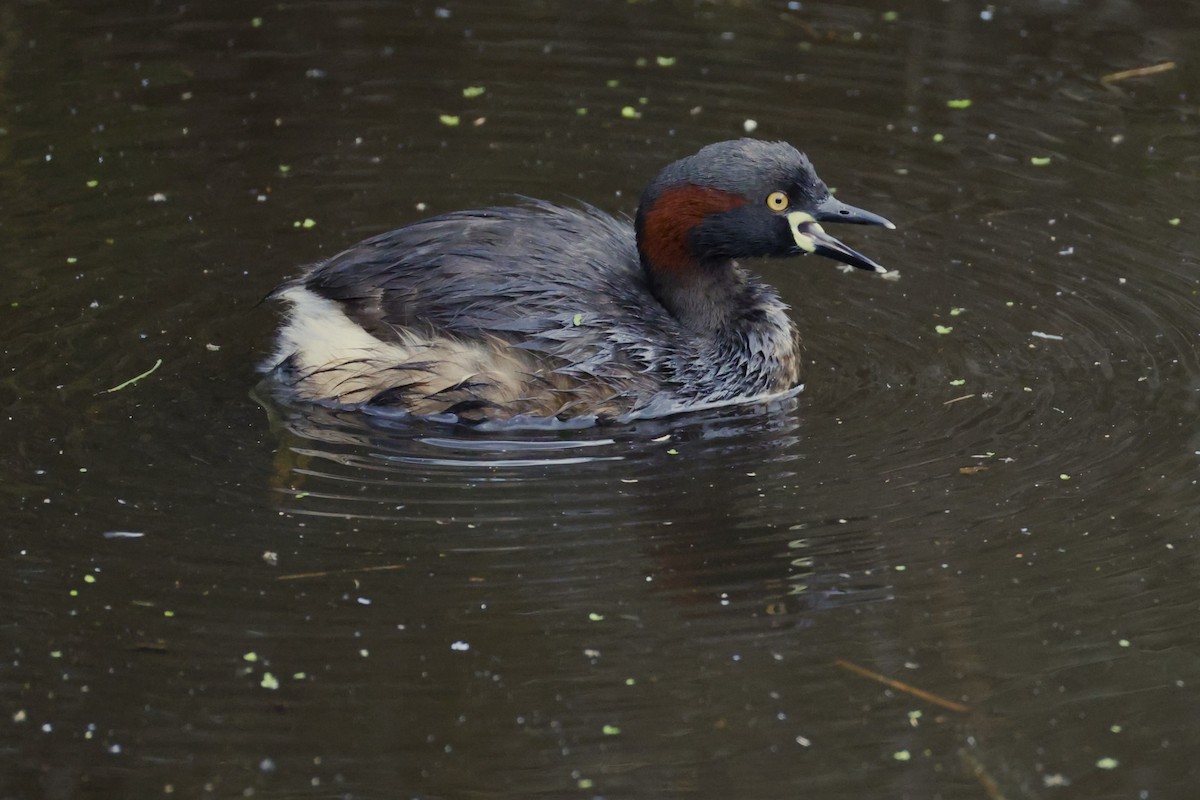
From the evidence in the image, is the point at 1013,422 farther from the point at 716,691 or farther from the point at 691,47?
the point at 691,47

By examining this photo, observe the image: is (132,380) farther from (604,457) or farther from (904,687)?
(904,687)

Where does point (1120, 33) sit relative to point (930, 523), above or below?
above

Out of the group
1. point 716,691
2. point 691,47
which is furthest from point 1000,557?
point 691,47

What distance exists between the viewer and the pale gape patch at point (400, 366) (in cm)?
670

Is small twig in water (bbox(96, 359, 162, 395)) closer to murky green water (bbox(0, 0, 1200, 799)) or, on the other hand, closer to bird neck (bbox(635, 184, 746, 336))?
murky green water (bbox(0, 0, 1200, 799))

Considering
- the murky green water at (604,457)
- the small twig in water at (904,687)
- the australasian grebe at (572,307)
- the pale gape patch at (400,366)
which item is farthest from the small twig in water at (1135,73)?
the small twig in water at (904,687)

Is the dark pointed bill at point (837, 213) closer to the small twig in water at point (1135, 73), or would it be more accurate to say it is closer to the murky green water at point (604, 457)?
the murky green water at point (604, 457)

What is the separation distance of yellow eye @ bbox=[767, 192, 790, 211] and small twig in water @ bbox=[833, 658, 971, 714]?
93.6 inches

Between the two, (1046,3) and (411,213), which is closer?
(411,213)

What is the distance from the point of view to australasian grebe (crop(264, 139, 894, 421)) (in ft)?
22.0

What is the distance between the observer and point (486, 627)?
528 centimetres

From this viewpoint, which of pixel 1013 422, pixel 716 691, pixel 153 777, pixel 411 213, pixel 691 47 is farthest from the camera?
pixel 691 47

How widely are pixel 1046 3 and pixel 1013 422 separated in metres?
4.81

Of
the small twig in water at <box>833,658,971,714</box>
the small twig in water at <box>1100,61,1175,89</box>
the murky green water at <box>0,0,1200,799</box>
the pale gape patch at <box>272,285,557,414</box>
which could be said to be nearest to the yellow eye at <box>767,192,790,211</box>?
the murky green water at <box>0,0,1200,799</box>
